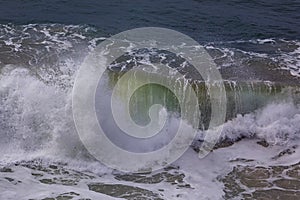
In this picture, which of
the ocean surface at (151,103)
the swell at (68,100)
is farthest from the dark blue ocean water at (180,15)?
the swell at (68,100)

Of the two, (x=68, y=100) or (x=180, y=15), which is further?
(x=180, y=15)

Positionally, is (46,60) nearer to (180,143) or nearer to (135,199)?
(180,143)

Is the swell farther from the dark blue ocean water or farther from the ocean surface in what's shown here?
the dark blue ocean water

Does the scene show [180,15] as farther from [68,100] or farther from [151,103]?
[68,100]

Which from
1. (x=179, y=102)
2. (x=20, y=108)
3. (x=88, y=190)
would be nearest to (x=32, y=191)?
(x=88, y=190)

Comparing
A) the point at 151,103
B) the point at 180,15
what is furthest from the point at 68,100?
the point at 180,15

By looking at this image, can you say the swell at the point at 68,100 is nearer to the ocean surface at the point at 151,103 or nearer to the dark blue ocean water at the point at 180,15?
the ocean surface at the point at 151,103

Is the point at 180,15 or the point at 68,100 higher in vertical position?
the point at 180,15
